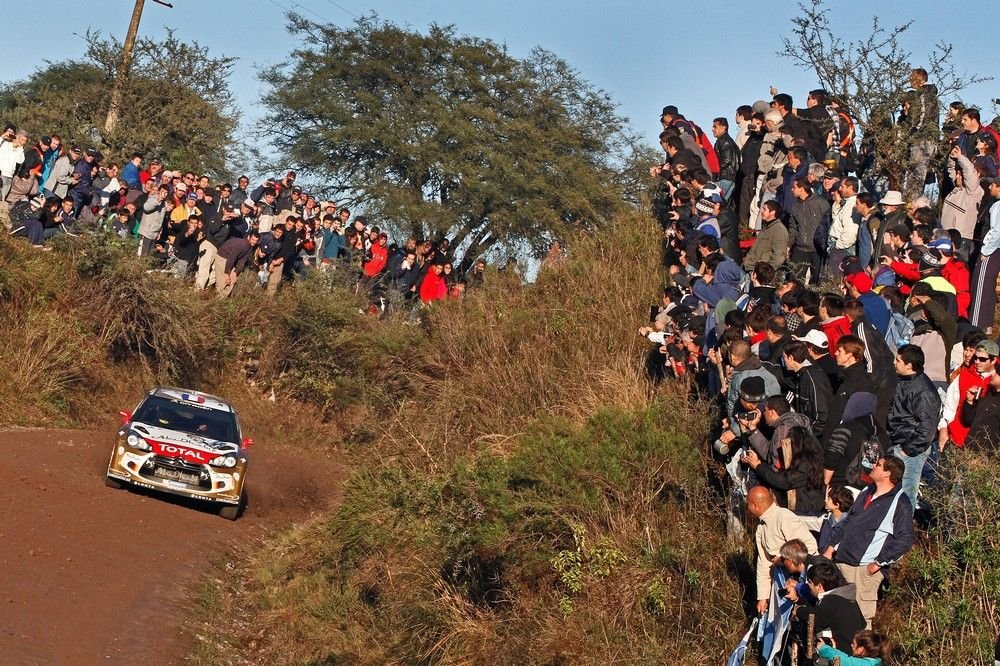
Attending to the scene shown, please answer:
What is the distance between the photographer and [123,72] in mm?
35344

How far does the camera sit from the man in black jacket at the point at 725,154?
21.3m

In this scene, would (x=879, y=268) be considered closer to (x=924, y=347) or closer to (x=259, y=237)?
(x=924, y=347)

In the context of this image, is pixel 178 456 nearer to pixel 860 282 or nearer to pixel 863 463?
pixel 860 282

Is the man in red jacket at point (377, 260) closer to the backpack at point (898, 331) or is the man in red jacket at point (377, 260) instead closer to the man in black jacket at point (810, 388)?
the backpack at point (898, 331)

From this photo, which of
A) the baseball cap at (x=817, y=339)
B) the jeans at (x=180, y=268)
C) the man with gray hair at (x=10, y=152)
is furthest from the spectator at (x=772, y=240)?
the man with gray hair at (x=10, y=152)

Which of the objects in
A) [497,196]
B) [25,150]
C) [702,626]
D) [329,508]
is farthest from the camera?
[497,196]

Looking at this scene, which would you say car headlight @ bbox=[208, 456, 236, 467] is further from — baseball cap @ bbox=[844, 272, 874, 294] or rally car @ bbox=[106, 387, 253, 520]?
baseball cap @ bbox=[844, 272, 874, 294]

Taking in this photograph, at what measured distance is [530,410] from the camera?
1920cm

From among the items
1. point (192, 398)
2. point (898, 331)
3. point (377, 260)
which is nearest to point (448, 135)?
point (377, 260)

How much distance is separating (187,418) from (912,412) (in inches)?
479

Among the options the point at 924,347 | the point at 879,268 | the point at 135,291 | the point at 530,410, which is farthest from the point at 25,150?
the point at 924,347

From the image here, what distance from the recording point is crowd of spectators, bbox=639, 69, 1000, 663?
10016 mm

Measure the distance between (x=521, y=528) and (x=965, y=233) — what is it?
639cm

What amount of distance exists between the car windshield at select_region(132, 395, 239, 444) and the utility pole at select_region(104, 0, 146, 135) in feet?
49.2
